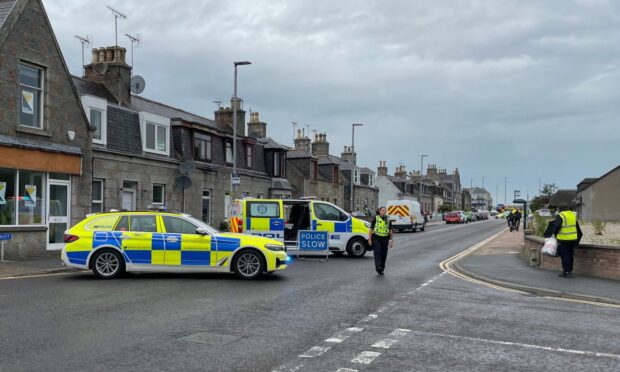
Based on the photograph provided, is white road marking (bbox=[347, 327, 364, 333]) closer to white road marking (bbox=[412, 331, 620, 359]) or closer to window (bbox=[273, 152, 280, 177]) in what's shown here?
white road marking (bbox=[412, 331, 620, 359])

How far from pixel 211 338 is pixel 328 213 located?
1288cm

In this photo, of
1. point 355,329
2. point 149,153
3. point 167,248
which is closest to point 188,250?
point 167,248

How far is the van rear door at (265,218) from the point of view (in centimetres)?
1891

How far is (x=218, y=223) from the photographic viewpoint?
97.0 ft

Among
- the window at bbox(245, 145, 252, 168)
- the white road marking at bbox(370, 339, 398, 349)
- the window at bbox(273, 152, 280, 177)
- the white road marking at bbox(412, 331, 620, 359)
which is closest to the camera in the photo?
the white road marking at bbox(412, 331, 620, 359)

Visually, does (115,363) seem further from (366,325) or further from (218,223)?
(218,223)

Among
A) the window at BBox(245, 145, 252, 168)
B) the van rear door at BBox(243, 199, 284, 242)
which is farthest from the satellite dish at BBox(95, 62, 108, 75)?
the van rear door at BBox(243, 199, 284, 242)

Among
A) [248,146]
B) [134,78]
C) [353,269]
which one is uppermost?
[134,78]

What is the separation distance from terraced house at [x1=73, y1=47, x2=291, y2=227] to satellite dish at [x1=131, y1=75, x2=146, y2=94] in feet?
1.86

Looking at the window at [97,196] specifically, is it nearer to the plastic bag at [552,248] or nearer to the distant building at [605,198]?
the plastic bag at [552,248]

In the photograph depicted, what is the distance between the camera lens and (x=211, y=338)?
6848 mm

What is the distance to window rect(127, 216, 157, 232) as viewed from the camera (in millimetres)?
12500

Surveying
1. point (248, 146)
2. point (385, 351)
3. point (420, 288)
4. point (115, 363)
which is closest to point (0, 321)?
point (115, 363)

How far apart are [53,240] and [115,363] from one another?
14.0 m
